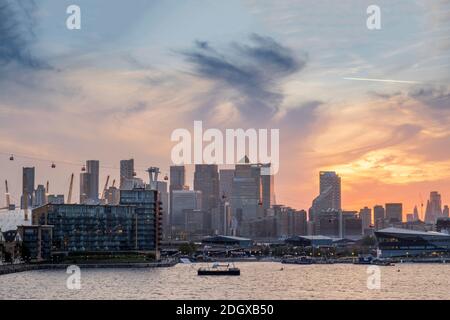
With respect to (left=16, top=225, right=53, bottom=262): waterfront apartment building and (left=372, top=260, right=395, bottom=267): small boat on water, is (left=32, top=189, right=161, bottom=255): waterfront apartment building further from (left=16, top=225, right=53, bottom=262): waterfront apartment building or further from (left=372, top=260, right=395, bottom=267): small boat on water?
(left=372, top=260, right=395, bottom=267): small boat on water

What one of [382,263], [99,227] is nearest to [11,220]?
[99,227]

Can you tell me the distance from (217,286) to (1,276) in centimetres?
3564

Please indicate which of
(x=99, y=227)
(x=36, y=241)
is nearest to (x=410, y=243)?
(x=99, y=227)

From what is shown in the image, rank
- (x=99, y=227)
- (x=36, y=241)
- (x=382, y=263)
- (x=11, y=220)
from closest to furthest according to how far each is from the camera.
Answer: (x=36, y=241) → (x=382, y=263) → (x=99, y=227) → (x=11, y=220)

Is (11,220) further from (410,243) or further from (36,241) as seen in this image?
(410,243)

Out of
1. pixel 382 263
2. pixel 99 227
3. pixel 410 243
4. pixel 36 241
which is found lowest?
pixel 382 263

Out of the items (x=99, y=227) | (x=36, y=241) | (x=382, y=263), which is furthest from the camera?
(x=99, y=227)

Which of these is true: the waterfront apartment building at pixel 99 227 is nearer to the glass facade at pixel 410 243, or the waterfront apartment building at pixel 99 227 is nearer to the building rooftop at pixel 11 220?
the building rooftop at pixel 11 220

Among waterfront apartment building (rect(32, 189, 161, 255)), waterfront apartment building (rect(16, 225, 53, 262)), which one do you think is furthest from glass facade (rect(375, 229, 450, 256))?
waterfront apartment building (rect(16, 225, 53, 262))

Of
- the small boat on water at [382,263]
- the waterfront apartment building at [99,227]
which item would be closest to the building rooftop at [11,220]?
the waterfront apartment building at [99,227]

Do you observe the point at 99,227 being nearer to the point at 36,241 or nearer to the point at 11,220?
the point at 36,241

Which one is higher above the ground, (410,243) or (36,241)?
(36,241)

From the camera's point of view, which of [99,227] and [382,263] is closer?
[382,263]
